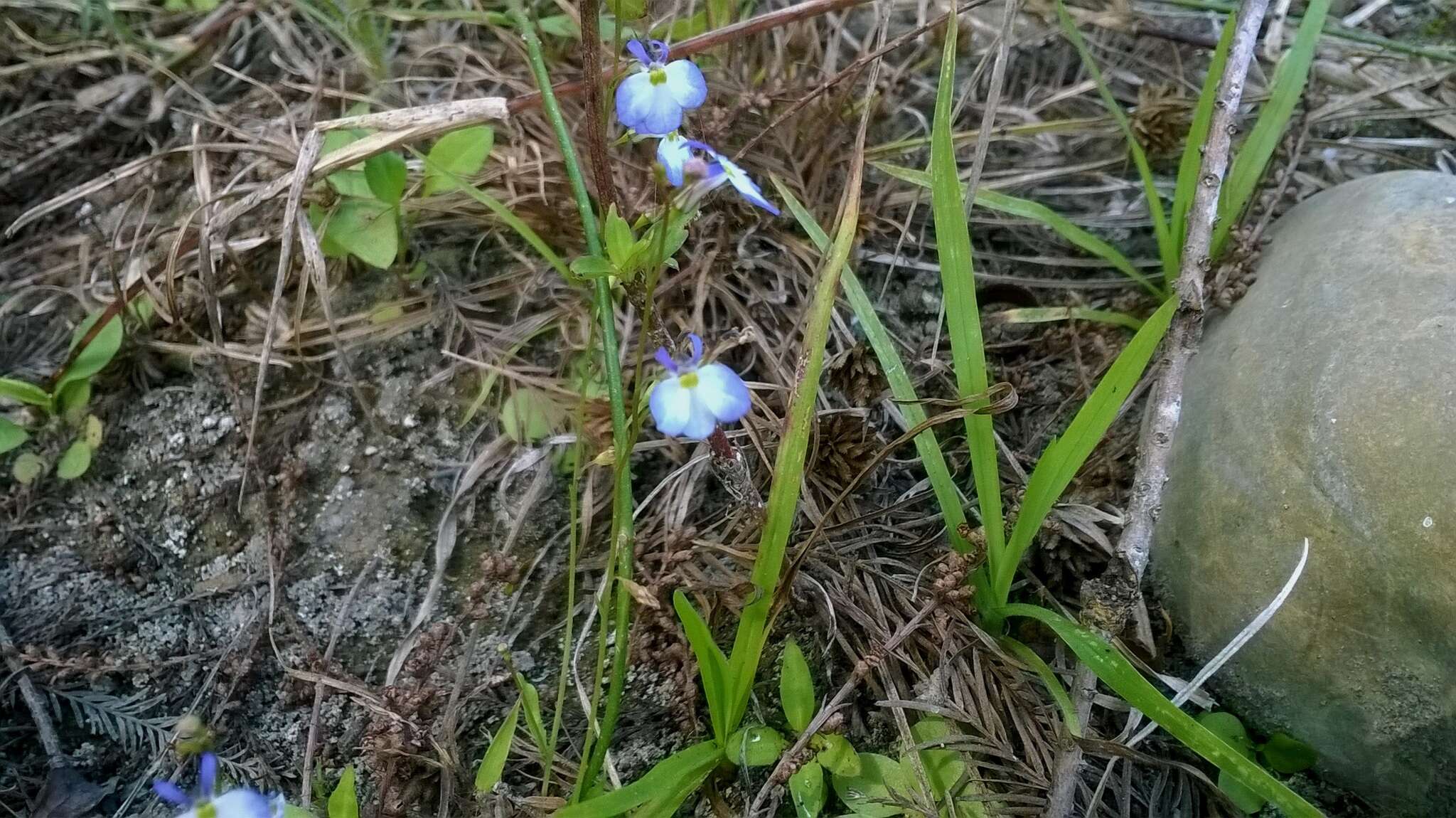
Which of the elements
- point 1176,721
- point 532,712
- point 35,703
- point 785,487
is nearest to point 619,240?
point 785,487

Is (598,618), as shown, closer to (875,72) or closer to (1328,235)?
(875,72)

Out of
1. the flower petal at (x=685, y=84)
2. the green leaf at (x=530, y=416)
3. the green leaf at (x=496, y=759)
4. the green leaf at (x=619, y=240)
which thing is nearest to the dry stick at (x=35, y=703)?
the green leaf at (x=496, y=759)

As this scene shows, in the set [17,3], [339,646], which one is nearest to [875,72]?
[339,646]

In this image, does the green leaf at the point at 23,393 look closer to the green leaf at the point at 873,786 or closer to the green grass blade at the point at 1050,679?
the green leaf at the point at 873,786

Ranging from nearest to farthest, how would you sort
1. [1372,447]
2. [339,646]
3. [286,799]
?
1. [1372,447]
2. [286,799]
3. [339,646]

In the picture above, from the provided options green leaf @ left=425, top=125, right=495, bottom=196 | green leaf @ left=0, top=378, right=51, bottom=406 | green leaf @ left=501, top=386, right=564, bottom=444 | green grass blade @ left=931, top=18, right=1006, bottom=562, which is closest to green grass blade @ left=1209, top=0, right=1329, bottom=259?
green grass blade @ left=931, top=18, right=1006, bottom=562
